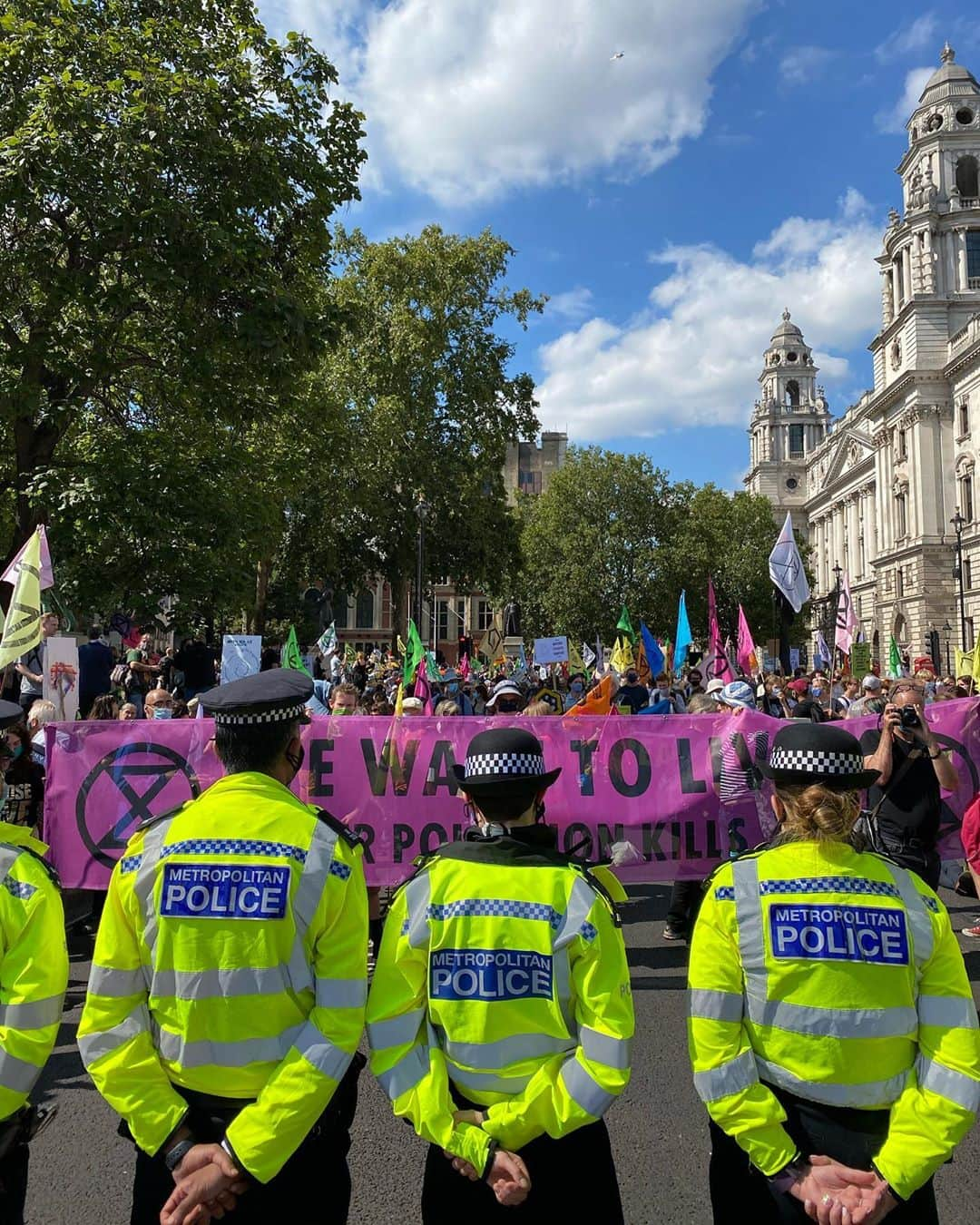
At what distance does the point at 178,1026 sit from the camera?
218 centimetres

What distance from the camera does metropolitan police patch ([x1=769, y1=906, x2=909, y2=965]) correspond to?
7.12 ft

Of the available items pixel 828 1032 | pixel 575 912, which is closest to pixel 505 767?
pixel 575 912

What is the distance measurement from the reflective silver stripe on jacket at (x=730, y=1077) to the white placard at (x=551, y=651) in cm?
1738

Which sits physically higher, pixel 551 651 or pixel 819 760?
pixel 551 651

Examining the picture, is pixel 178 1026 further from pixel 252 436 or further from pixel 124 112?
pixel 252 436

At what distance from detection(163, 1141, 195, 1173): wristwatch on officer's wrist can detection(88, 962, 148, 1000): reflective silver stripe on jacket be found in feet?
1.14

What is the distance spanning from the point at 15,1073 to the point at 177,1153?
0.43m

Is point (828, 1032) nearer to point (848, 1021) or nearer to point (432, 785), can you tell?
point (848, 1021)

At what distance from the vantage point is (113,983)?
2.23 metres

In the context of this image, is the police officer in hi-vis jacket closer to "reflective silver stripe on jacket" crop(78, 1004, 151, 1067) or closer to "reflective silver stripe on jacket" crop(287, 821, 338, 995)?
"reflective silver stripe on jacket" crop(287, 821, 338, 995)

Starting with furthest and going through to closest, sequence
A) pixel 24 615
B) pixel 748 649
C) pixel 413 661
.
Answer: pixel 748 649 < pixel 413 661 < pixel 24 615

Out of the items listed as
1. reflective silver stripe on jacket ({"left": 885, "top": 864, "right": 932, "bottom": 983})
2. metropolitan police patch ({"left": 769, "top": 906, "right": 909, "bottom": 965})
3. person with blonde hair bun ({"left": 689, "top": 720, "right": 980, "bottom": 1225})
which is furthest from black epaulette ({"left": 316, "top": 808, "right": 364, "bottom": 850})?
reflective silver stripe on jacket ({"left": 885, "top": 864, "right": 932, "bottom": 983})

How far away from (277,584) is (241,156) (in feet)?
101

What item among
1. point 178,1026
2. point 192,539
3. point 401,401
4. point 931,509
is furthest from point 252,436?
point 931,509
